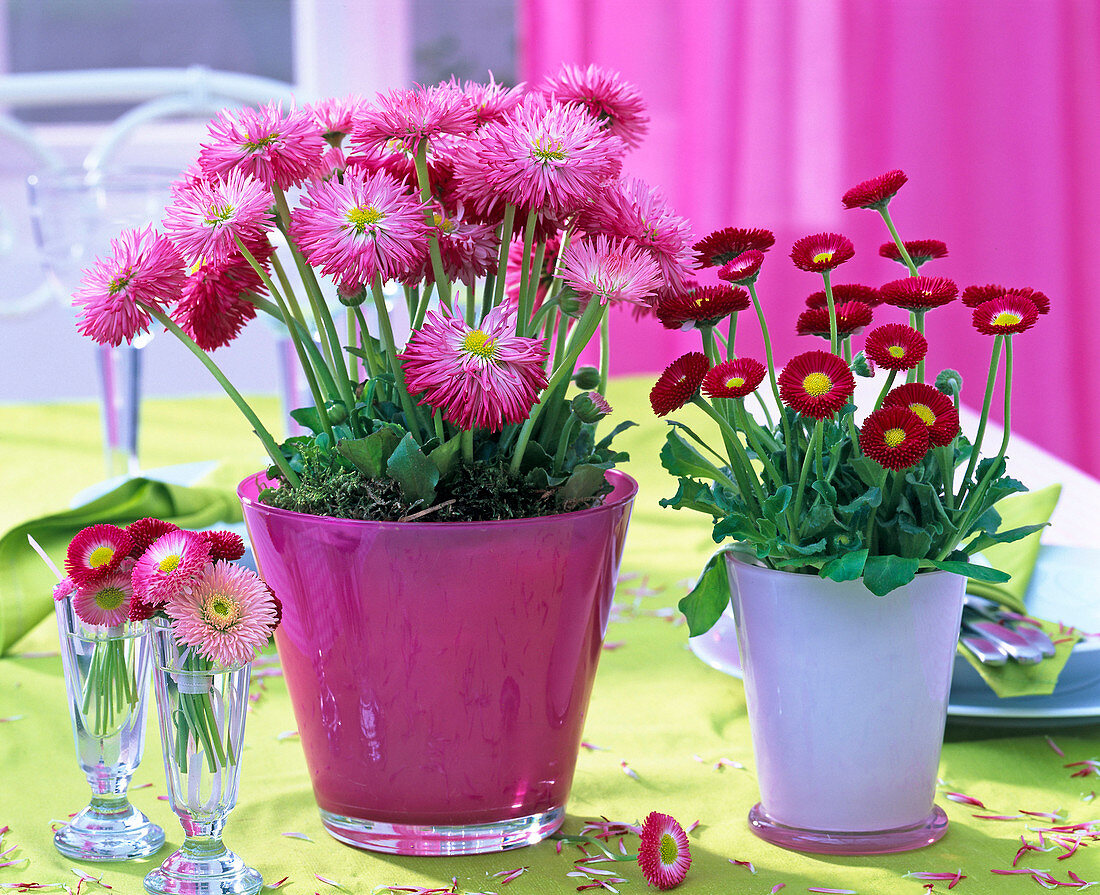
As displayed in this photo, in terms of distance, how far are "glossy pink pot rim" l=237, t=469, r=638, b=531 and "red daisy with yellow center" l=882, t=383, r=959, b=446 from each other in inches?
4.3

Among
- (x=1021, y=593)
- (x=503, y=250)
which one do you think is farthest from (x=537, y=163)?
(x=1021, y=593)

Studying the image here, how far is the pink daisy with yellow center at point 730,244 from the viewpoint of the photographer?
46cm

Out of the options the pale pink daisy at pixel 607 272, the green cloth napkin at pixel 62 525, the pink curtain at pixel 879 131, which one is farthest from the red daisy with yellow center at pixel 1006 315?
the pink curtain at pixel 879 131

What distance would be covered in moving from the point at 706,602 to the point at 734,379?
125 millimetres

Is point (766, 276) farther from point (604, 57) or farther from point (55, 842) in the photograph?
point (55, 842)

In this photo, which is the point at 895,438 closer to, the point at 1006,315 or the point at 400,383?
the point at 1006,315

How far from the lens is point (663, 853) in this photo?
1.38 feet

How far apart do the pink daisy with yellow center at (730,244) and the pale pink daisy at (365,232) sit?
0.38 feet

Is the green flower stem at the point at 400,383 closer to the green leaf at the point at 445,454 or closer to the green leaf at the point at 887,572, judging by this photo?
the green leaf at the point at 445,454

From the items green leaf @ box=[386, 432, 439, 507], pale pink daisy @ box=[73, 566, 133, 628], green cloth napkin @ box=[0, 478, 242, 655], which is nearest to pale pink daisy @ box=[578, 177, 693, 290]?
green leaf @ box=[386, 432, 439, 507]

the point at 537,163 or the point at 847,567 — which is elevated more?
the point at 537,163

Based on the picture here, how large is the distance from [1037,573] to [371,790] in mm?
436

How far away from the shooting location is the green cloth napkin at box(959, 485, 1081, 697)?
0.53 metres

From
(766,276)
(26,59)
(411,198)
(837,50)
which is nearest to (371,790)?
(411,198)
